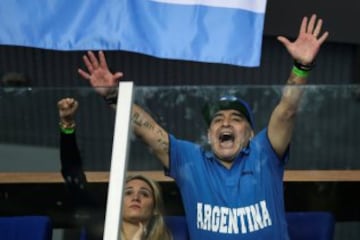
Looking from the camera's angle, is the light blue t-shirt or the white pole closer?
the white pole

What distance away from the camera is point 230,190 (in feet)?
10.2

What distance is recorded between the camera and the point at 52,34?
3715mm

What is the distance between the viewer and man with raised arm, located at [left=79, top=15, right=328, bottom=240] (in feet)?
10.1

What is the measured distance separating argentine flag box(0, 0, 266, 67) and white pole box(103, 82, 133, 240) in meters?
1.11

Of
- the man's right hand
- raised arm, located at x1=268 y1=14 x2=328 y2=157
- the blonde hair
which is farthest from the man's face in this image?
the man's right hand

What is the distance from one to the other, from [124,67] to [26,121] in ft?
7.76

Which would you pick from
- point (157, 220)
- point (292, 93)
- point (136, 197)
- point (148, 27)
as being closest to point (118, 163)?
point (136, 197)

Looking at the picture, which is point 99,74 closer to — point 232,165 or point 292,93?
point 232,165

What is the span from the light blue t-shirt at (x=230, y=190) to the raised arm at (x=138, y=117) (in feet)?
0.13

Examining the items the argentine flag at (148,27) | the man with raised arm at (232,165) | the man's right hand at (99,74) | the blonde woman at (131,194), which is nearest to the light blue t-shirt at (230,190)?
the man with raised arm at (232,165)

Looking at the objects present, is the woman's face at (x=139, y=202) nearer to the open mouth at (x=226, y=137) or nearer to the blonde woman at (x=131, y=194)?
the blonde woman at (x=131, y=194)

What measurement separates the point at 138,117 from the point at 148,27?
91 centimetres

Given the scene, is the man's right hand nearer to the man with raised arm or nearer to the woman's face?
the man with raised arm

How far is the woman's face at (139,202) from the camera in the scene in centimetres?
291
